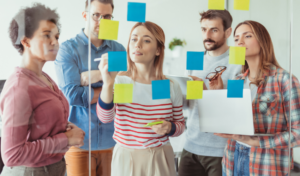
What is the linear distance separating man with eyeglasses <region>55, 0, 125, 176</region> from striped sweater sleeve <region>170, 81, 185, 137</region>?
0.32m

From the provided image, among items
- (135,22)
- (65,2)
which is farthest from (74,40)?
(135,22)

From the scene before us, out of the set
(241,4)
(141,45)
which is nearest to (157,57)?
(141,45)

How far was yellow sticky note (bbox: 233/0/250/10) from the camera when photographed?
47.8 inches

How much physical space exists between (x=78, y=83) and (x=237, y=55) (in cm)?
85

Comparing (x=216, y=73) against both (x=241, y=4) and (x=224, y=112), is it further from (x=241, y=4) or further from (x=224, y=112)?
(x=241, y=4)

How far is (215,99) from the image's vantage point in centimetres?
120

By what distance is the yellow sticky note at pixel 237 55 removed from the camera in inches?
47.4

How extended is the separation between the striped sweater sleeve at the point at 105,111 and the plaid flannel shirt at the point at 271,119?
0.66 metres

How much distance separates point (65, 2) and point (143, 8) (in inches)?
14.7

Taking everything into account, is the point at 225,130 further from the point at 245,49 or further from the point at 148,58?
the point at 148,58

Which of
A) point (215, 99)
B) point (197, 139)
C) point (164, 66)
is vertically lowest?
point (197, 139)

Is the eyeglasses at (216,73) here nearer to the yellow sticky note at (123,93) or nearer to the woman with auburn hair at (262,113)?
the woman with auburn hair at (262,113)

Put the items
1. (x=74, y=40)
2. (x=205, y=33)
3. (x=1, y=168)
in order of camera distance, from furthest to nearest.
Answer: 1. (x=205, y=33)
2. (x=74, y=40)
3. (x=1, y=168)

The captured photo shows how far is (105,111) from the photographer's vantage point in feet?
3.47
